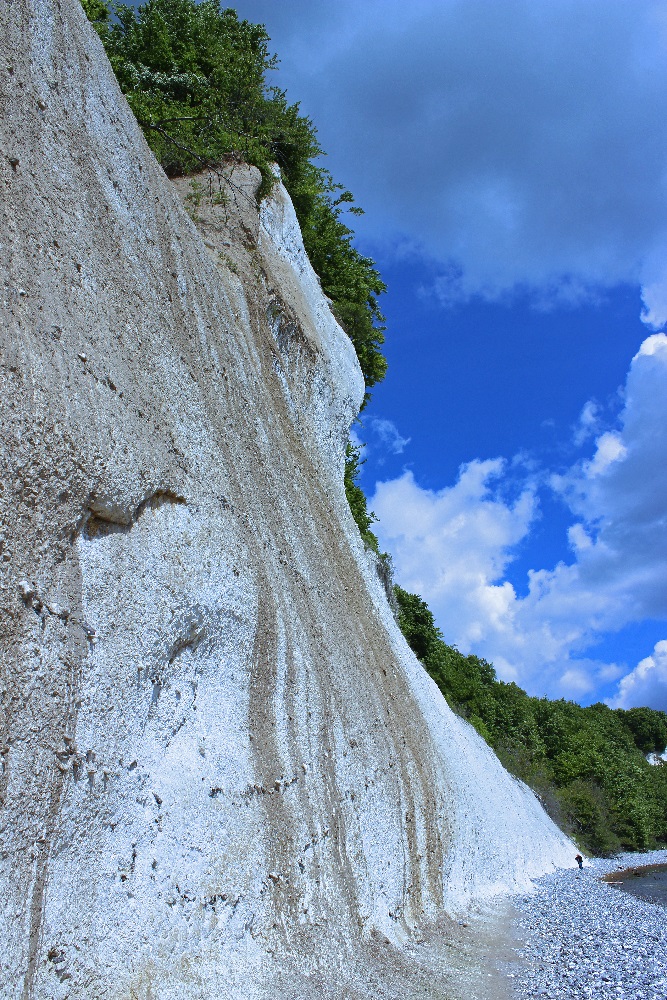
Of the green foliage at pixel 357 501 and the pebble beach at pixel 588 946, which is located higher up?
the green foliage at pixel 357 501

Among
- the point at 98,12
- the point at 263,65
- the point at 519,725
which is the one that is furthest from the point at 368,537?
the point at 519,725

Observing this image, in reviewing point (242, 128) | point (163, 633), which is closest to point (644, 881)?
point (163, 633)

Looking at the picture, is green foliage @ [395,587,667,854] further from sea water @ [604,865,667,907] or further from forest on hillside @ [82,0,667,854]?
sea water @ [604,865,667,907]

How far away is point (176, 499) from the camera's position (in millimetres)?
6805

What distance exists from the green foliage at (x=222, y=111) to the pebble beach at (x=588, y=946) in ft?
43.9

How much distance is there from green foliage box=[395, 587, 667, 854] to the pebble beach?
7.52 meters

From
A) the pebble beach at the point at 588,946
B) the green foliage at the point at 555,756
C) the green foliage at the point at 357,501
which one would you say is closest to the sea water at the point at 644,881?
the green foliage at the point at 555,756

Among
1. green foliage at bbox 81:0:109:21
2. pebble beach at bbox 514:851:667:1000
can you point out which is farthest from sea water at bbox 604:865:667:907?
green foliage at bbox 81:0:109:21

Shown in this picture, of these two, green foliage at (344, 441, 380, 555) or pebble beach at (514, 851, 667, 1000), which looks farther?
green foliage at (344, 441, 380, 555)

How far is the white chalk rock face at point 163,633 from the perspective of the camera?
15.7ft

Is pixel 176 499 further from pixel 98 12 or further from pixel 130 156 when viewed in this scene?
pixel 98 12

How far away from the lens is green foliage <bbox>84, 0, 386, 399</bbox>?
1223 centimetres

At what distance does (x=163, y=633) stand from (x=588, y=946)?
958 centimetres

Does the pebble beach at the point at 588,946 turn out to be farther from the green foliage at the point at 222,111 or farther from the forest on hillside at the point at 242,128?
the green foliage at the point at 222,111
